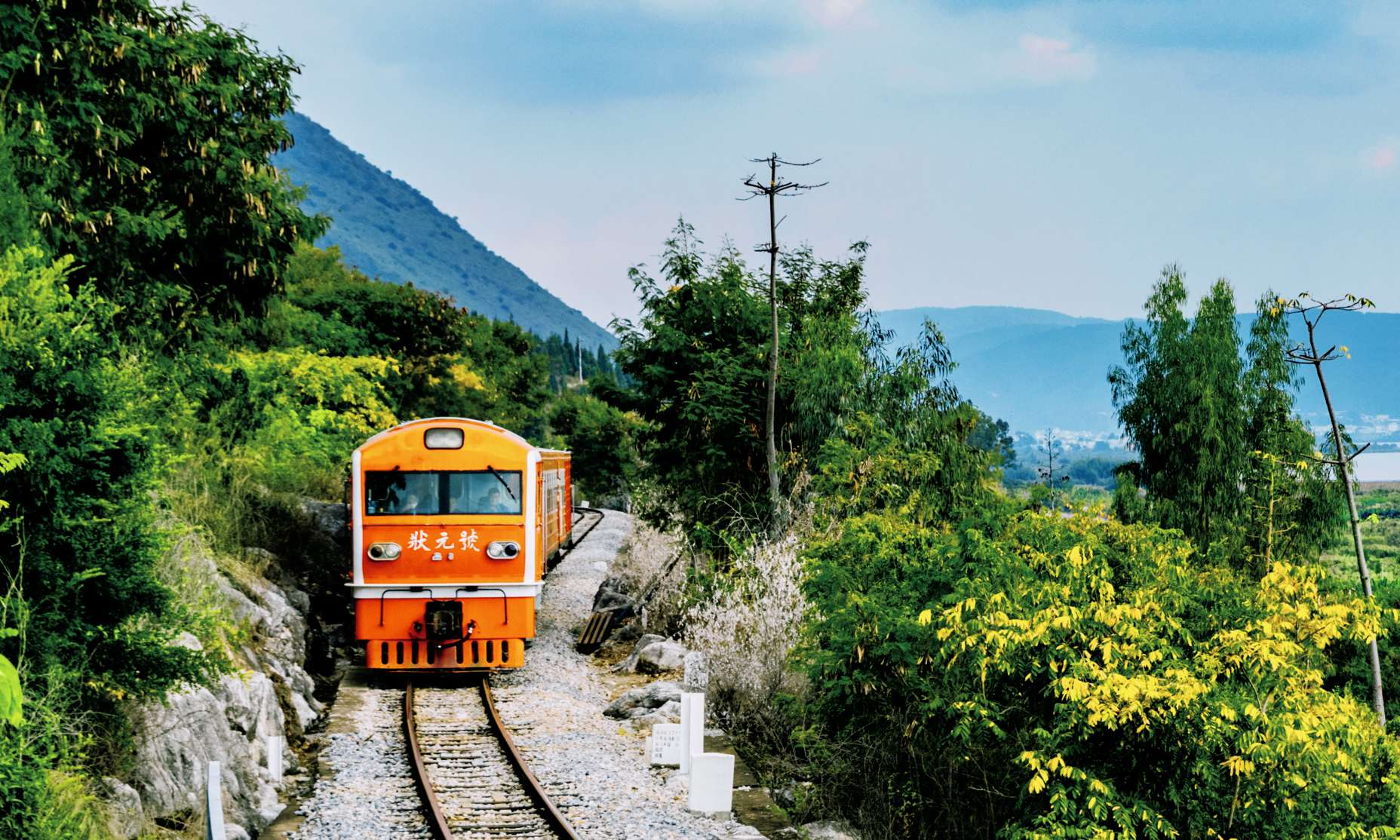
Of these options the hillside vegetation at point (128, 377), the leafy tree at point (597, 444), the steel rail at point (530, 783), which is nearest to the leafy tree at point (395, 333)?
the hillside vegetation at point (128, 377)

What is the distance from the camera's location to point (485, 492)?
14594 mm

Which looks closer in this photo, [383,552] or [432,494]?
[383,552]

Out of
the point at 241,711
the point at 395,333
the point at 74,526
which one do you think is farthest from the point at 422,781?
the point at 395,333

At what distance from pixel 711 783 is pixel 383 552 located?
6.22 metres

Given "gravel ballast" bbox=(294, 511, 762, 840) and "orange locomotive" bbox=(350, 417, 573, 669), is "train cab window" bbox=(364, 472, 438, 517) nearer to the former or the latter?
"orange locomotive" bbox=(350, 417, 573, 669)

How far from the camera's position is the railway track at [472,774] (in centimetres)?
894

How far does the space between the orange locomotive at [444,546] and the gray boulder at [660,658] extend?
5.95 ft

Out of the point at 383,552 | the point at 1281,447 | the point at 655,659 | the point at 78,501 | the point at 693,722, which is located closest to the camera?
the point at 78,501

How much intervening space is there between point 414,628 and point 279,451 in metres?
6.77

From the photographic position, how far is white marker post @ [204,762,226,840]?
7203mm

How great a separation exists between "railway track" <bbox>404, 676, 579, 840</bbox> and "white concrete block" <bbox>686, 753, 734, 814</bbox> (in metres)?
1.12

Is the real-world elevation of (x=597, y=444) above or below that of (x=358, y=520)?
above

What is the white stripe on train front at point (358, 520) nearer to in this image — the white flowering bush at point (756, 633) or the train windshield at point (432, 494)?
the train windshield at point (432, 494)

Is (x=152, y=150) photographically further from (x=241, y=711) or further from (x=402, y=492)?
(x=241, y=711)
